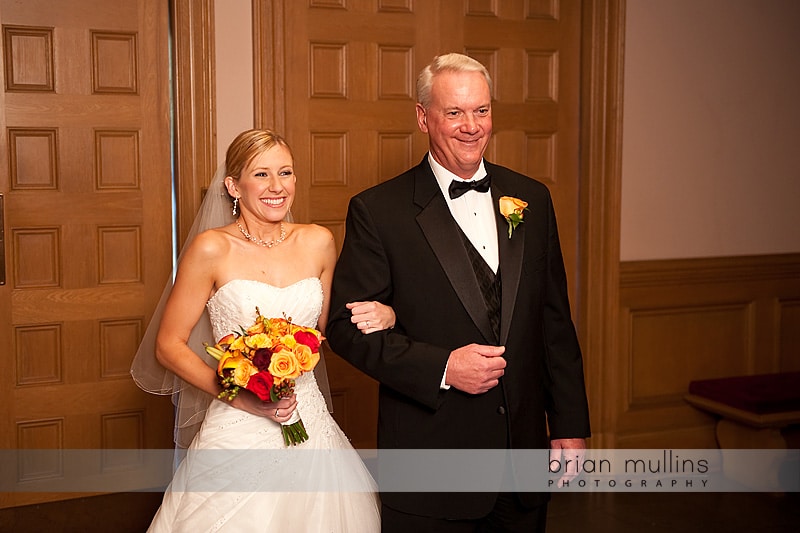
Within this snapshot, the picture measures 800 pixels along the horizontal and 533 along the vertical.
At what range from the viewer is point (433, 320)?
275 centimetres

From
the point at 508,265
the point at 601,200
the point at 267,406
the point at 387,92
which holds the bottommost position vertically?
the point at 267,406

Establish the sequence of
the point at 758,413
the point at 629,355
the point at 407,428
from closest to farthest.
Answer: the point at 407,428, the point at 758,413, the point at 629,355

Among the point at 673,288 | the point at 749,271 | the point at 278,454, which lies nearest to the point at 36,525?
the point at 278,454

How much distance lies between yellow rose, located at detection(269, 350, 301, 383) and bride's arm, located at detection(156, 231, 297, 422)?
279mm

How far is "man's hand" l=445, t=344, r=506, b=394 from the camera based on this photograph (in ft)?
8.52

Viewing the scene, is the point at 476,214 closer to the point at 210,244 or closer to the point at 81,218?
the point at 210,244

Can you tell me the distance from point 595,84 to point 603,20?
0.34 metres

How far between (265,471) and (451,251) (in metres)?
0.91

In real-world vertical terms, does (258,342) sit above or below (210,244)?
below

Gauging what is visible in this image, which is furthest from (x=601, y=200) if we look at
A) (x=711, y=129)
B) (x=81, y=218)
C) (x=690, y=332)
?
(x=81, y=218)

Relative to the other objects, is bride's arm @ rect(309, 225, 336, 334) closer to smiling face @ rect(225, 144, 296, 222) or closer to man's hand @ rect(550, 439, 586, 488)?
smiling face @ rect(225, 144, 296, 222)

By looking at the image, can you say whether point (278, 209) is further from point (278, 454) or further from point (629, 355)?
point (629, 355)

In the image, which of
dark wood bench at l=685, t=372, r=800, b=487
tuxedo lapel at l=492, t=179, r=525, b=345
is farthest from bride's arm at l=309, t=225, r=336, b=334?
dark wood bench at l=685, t=372, r=800, b=487

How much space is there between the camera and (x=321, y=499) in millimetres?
2914
